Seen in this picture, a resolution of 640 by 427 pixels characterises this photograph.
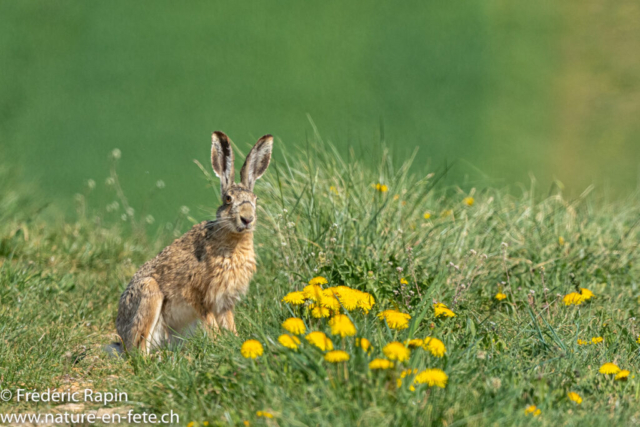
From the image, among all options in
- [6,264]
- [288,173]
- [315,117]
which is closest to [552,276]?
[288,173]

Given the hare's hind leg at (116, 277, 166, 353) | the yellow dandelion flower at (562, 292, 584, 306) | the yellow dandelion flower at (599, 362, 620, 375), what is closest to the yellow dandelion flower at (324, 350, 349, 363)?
the yellow dandelion flower at (599, 362, 620, 375)

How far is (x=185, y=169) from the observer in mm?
8023

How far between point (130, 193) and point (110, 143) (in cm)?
66

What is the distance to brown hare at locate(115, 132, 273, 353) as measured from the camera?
15.5 ft

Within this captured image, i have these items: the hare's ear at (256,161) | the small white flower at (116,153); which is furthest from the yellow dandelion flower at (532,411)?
the small white flower at (116,153)

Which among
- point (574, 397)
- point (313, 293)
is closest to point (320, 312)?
point (313, 293)

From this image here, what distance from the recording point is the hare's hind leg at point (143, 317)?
4.72 m

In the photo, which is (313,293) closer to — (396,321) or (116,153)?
(396,321)

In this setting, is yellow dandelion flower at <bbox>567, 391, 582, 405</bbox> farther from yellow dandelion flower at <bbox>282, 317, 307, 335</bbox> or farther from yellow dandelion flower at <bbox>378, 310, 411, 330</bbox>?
yellow dandelion flower at <bbox>282, 317, 307, 335</bbox>

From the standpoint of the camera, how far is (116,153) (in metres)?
7.82

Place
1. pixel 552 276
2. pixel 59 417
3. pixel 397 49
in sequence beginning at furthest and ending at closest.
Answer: pixel 397 49, pixel 552 276, pixel 59 417

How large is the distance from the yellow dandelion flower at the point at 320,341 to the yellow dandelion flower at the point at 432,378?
417mm

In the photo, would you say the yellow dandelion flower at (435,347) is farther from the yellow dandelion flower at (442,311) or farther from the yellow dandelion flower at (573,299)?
the yellow dandelion flower at (573,299)

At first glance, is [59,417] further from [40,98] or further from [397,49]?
[397,49]
